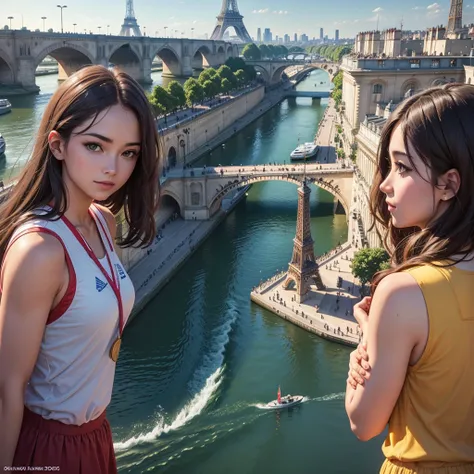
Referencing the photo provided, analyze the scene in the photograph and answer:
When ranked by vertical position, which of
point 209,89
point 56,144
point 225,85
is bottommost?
point 209,89

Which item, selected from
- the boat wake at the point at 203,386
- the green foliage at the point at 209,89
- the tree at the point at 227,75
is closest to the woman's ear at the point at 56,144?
the boat wake at the point at 203,386

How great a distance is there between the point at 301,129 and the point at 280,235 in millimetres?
32695

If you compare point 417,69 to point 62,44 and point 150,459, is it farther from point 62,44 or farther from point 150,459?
point 62,44

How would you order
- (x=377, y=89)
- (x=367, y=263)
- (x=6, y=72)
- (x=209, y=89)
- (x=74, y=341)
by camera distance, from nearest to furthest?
(x=74, y=341) < (x=367, y=263) < (x=377, y=89) < (x=209, y=89) < (x=6, y=72)

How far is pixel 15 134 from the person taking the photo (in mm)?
45281

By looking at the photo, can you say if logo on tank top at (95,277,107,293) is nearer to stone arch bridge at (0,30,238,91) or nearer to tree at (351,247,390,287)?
tree at (351,247,390,287)

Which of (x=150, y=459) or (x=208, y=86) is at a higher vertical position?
(x=208, y=86)

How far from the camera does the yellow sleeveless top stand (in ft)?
7.20

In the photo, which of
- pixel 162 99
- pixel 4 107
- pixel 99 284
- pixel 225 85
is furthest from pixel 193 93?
pixel 99 284

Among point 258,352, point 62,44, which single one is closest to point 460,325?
point 258,352

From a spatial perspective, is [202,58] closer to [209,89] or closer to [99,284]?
[209,89]

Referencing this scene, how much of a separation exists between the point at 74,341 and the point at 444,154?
1644 millimetres

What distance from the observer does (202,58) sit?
11150 centimetres

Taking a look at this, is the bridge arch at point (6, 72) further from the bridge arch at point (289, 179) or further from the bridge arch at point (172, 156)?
the bridge arch at point (289, 179)
